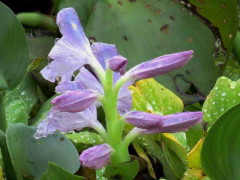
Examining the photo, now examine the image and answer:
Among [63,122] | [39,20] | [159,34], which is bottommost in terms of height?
[39,20]

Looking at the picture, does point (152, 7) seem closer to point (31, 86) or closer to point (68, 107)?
point (31, 86)

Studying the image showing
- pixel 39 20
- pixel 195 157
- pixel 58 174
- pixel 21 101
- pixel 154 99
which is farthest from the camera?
pixel 39 20

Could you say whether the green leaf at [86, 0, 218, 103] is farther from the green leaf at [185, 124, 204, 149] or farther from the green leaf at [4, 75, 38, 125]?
the green leaf at [185, 124, 204, 149]

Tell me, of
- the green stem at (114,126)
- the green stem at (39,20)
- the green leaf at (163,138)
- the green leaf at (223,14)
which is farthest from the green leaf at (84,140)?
the green stem at (39,20)

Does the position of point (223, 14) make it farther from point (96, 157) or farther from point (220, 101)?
point (96, 157)

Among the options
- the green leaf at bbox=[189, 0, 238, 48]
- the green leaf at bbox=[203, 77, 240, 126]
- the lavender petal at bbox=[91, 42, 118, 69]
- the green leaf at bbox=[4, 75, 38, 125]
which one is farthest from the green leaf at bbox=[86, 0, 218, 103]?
the lavender petal at bbox=[91, 42, 118, 69]

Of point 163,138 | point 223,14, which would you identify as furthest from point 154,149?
point 223,14

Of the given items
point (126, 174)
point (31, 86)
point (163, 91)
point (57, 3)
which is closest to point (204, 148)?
point (126, 174)
